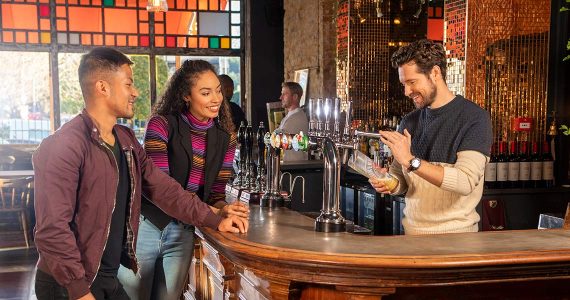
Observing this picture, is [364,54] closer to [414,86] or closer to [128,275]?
[414,86]

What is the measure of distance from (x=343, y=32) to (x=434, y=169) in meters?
5.19

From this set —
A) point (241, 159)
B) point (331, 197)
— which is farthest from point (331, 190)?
point (241, 159)

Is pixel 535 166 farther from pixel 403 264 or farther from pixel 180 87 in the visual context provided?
pixel 403 264

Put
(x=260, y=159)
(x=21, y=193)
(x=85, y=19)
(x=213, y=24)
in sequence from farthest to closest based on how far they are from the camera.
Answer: (x=213, y=24)
(x=85, y=19)
(x=21, y=193)
(x=260, y=159)

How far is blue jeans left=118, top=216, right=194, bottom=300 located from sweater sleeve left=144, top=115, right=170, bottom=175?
11.2 inches

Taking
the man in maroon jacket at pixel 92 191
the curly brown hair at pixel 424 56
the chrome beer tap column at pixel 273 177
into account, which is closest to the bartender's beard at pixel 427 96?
the curly brown hair at pixel 424 56

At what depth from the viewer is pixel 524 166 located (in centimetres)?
500

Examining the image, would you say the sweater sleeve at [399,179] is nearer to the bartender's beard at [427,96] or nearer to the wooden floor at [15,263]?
the bartender's beard at [427,96]

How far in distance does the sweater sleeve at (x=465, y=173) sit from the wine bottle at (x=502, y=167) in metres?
2.46

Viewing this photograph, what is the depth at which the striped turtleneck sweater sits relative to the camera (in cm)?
279

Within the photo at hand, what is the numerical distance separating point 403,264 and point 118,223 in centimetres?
102

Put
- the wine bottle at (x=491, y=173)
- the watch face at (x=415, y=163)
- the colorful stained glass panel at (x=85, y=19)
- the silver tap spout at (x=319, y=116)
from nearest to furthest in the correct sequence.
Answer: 1. the watch face at (x=415, y=163)
2. the silver tap spout at (x=319, y=116)
3. the wine bottle at (x=491, y=173)
4. the colorful stained glass panel at (x=85, y=19)

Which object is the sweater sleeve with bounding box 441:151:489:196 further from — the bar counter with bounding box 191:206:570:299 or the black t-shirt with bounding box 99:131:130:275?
the black t-shirt with bounding box 99:131:130:275

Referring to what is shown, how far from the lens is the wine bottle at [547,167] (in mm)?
5082
